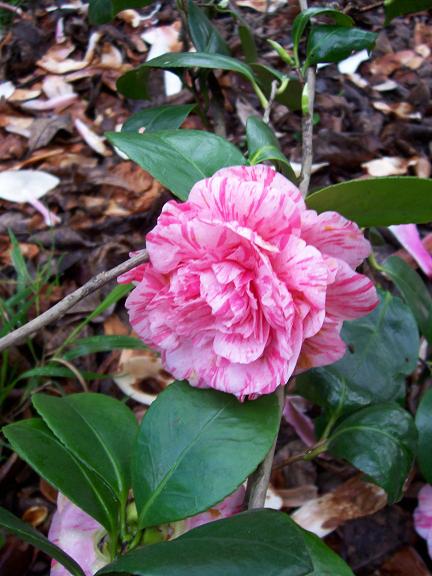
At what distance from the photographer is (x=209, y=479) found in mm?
579

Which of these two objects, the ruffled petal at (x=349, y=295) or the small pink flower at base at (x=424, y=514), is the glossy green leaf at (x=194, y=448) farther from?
the small pink flower at base at (x=424, y=514)

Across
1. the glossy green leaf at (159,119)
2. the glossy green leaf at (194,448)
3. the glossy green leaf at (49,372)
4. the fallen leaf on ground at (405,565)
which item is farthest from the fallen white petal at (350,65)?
the glossy green leaf at (194,448)

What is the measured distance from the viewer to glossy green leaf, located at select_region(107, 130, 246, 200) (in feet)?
2.16

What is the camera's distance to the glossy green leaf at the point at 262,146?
2.29ft

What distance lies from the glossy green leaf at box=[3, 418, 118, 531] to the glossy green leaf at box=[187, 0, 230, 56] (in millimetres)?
744

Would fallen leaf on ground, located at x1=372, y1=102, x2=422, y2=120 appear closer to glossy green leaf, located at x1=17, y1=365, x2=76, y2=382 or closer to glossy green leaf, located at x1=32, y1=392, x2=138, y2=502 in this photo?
glossy green leaf, located at x1=17, y1=365, x2=76, y2=382

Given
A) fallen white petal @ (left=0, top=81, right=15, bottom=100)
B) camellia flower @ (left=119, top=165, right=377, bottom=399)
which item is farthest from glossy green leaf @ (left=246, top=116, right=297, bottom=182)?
fallen white petal @ (left=0, top=81, right=15, bottom=100)

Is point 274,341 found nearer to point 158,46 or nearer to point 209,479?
point 209,479

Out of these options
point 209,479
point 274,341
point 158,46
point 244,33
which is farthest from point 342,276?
point 158,46

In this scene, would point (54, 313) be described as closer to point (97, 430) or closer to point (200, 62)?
point (97, 430)

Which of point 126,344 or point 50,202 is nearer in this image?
point 126,344

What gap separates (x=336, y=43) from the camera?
911 millimetres

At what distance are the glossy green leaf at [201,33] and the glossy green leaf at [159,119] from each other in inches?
4.8

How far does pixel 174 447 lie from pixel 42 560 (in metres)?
0.52
